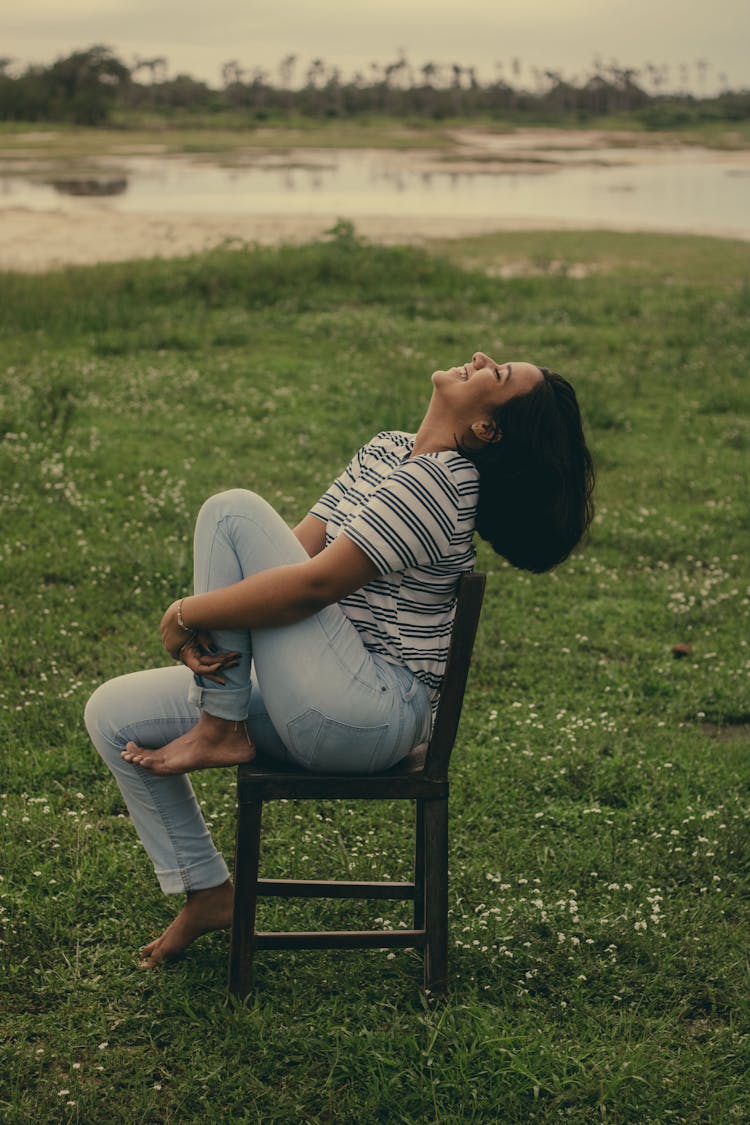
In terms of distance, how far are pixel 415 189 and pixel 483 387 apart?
39.6m

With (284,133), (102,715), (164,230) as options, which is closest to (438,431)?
(102,715)

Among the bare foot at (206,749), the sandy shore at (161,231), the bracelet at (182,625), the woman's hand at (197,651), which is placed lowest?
the bare foot at (206,749)

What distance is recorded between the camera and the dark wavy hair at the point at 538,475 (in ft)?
10.2

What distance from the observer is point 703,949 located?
3723mm

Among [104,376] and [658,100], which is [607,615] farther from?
[658,100]

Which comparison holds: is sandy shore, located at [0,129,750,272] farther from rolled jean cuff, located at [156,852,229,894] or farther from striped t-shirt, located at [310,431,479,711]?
rolled jean cuff, located at [156,852,229,894]

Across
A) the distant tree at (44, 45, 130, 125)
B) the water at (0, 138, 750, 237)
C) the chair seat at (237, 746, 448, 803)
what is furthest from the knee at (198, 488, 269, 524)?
the distant tree at (44, 45, 130, 125)

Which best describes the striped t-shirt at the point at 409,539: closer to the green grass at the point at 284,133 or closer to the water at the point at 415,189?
the water at the point at 415,189

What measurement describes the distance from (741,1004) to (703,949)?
0.27m

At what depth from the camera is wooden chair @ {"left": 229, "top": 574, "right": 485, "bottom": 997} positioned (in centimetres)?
314

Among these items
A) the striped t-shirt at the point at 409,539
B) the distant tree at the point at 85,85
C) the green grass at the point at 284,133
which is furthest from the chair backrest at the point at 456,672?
the distant tree at the point at 85,85

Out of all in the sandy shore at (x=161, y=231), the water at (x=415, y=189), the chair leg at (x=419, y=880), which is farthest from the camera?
the water at (x=415, y=189)

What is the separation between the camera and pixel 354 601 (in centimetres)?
325

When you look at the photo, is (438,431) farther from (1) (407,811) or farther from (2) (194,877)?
(1) (407,811)
